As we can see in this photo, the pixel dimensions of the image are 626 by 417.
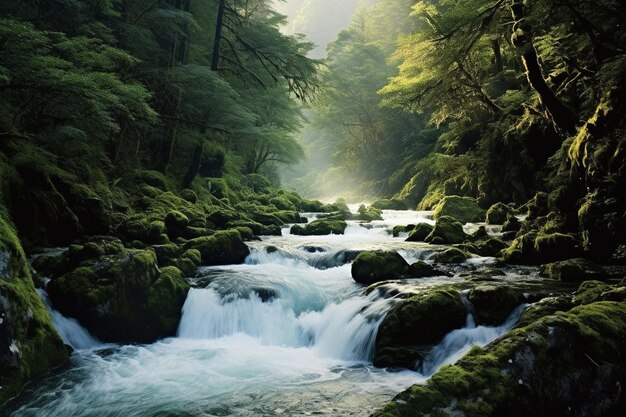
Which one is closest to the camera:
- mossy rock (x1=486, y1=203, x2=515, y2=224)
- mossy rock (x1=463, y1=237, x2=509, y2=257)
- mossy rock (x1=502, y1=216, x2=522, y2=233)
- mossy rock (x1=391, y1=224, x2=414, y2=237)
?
mossy rock (x1=463, y1=237, x2=509, y2=257)

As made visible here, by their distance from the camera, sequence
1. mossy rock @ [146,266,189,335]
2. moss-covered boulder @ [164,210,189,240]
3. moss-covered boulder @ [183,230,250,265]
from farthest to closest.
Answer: moss-covered boulder @ [164,210,189,240] < moss-covered boulder @ [183,230,250,265] < mossy rock @ [146,266,189,335]

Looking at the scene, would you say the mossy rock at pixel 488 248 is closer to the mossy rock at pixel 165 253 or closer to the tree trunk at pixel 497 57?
the mossy rock at pixel 165 253

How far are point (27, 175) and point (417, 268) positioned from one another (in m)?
8.62

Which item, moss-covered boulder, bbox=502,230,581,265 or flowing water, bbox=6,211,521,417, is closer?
flowing water, bbox=6,211,521,417

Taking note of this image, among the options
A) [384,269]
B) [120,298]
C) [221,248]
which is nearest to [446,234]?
[384,269]

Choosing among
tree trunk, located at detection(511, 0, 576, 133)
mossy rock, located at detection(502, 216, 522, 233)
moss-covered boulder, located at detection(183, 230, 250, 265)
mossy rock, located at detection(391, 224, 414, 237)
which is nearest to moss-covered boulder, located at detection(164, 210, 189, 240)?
moss-covered boulder, located at detection(183, 230, 250, 265)

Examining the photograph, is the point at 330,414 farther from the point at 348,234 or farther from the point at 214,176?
the point at 214,176

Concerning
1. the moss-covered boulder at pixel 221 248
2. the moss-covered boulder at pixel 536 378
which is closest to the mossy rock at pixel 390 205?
the moss-covered boulder at pixel 221 248

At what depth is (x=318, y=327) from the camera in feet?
26.6

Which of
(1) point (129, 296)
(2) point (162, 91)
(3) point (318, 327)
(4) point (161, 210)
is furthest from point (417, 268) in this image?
(2) point (162, 91)

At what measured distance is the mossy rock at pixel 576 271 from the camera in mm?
Result: 8289

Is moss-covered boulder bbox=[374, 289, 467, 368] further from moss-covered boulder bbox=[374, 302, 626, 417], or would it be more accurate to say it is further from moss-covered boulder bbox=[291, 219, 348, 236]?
moss-covered boulder bbox=[291, 219, 348, 236]

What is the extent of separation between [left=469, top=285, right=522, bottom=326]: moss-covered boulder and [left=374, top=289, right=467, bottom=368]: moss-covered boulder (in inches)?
10.2

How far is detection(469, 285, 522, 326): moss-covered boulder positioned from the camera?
6566 mm
